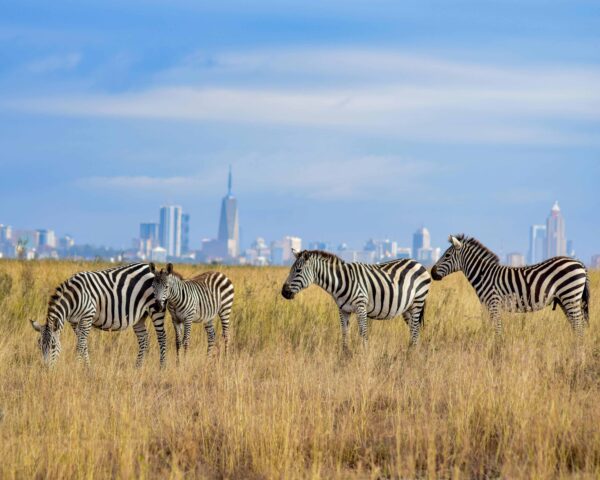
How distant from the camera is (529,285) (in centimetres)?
1427

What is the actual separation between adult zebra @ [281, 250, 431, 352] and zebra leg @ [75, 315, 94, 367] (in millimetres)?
2954

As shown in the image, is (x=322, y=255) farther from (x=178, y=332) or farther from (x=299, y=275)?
(x=178, y=332)

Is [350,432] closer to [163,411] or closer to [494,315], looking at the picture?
[163,411]

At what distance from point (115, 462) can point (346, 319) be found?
652cm

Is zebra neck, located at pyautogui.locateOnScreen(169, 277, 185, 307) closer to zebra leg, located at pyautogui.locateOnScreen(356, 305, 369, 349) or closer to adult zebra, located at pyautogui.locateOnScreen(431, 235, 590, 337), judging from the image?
zebra leg, located at pyautogui.locateOnScreen(356, 305, 369, 349)

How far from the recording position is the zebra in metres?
11.4

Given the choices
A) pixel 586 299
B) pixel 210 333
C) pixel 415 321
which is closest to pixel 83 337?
pixel 210 333

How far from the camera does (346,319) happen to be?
13.7 meters

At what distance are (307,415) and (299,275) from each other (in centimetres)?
473

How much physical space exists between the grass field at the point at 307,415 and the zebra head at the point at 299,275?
90 cm

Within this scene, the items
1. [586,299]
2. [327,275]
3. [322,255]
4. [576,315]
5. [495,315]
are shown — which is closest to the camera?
[327,275]

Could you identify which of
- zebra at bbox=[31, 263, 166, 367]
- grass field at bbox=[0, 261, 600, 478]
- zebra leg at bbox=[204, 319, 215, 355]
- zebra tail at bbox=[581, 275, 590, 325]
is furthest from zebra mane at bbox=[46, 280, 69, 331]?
zebra tail at bbox=[581, 275, 590, 325]

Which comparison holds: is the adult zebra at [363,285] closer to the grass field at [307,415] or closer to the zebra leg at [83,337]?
the grass field at [307,415]

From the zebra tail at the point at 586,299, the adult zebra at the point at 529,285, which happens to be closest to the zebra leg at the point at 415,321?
the adult zebra at the point at 529,285
